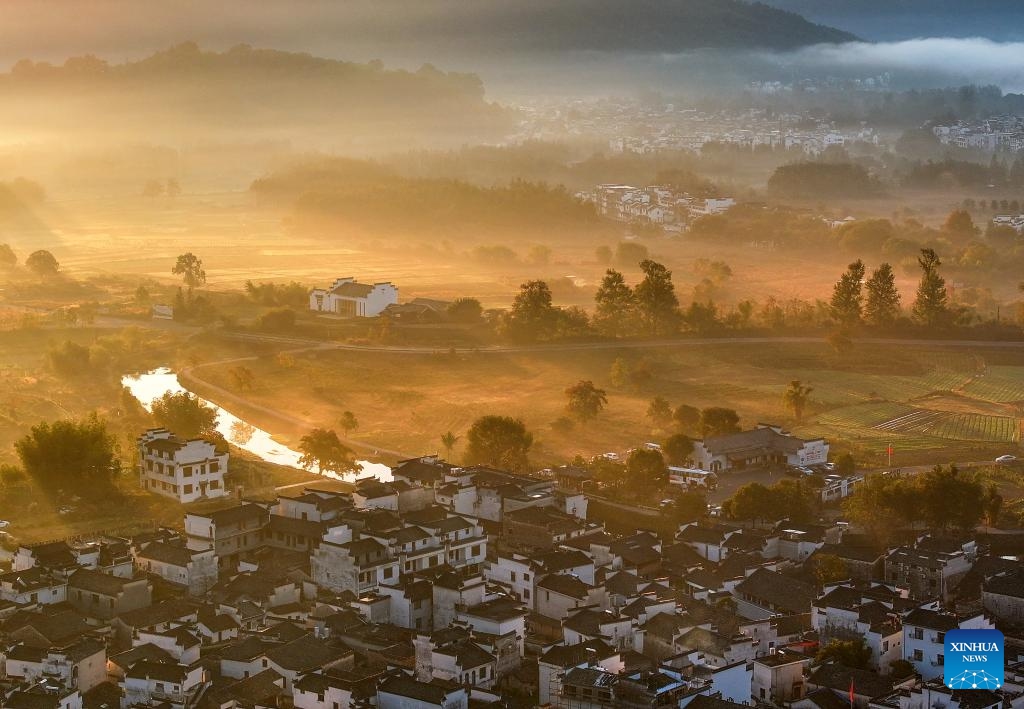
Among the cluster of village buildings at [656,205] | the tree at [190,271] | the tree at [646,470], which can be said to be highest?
the cluster of village buildings at [656,205]

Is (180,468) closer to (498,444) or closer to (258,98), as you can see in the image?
(498,444)

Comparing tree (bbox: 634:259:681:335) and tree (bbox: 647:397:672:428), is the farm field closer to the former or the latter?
tree (bbox: 647:397:672:428)

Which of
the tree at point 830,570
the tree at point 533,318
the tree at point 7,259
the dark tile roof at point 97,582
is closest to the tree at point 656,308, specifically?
the tree at point 533,318

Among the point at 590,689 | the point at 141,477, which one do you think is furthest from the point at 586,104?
the point at 590,689

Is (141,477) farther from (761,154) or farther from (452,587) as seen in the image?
(761,154)

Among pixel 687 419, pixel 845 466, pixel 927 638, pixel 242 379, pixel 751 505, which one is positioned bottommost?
pixel 927 638

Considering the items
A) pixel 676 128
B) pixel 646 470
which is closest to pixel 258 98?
pixel 676 128

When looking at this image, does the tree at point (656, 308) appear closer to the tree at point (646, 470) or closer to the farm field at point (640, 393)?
the farm field at point (640, 393)
